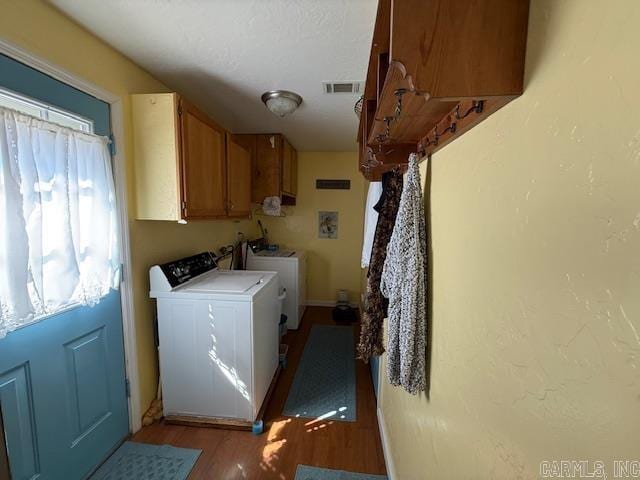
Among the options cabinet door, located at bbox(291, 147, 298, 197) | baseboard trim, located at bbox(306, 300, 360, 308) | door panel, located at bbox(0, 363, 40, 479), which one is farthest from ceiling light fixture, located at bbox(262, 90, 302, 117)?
baseboard trim, located at bbox(306, 300, 360, 308)

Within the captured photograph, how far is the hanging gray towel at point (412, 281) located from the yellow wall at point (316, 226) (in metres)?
2.95

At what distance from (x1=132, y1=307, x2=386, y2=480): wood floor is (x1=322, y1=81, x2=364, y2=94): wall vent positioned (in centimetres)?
231

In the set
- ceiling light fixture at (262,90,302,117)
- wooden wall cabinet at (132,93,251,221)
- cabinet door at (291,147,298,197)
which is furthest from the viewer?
cabinet door at (291,147,298,197)

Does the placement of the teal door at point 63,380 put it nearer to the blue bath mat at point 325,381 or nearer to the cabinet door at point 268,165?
the blue bath mat at point 325,381

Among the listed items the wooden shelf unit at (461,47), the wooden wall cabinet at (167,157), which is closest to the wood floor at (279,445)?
the wooden wall cabinet at (167,157)

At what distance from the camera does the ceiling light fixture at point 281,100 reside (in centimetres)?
194

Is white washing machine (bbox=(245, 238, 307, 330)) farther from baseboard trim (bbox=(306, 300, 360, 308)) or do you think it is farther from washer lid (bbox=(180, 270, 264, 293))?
washer lid (bbox=(180, 270, 264, 293))

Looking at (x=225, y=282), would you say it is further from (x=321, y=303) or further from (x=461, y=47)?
(x=321, y=303)

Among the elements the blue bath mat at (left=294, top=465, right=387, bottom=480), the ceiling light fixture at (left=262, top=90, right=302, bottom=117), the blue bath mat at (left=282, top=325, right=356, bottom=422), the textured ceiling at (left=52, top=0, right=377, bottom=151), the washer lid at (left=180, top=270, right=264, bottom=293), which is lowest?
the blue bath mat at (left=294, top=465, right=387, bottom=480)

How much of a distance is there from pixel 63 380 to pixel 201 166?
4.48 feet

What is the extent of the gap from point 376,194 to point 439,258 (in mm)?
1113

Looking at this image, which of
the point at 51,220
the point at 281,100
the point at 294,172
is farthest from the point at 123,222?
the point at 294,172

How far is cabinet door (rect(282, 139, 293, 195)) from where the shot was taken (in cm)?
318

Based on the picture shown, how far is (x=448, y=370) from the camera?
82cm
